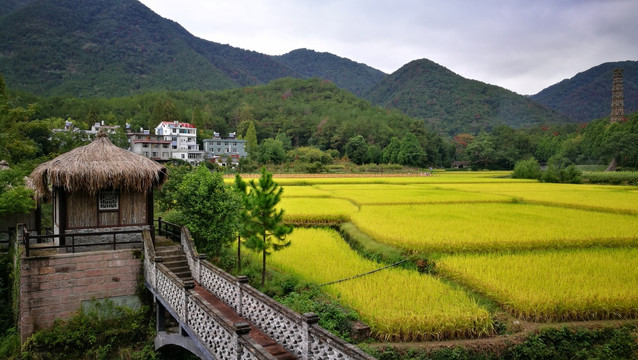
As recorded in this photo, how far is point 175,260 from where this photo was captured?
39.4 feet

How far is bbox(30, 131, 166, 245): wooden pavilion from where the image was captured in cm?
1123

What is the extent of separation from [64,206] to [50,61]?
490 ft

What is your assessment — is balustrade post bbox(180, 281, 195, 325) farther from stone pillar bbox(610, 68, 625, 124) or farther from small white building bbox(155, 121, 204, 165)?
stone pillar bbox(610, 68, 625, 124)

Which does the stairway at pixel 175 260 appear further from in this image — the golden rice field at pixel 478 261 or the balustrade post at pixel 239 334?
the balustrade post at pixel 239 334

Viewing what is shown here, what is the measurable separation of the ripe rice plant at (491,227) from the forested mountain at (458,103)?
11900 cm

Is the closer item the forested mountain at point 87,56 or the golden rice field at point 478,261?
the golden rice field at point 478,261

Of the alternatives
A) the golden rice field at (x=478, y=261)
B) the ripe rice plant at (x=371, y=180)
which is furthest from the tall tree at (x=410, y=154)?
the golden rice field at (x=478, y=261)

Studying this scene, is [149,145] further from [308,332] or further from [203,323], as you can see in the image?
[308,332]

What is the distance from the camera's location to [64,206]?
11.5 meters

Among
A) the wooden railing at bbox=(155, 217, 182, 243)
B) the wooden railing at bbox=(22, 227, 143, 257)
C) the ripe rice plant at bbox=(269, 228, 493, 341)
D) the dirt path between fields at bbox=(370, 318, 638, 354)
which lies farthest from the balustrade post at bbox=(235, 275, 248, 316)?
the wooden railing at bbox=(155, 217, 182, 243)

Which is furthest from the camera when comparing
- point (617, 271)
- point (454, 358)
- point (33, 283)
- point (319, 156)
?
point (319, 156)

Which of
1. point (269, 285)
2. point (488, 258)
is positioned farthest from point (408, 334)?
point (488, 258)

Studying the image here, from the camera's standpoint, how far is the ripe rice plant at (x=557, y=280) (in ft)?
29.0

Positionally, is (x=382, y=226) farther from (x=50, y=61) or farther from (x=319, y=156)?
(x=50, y=61)
